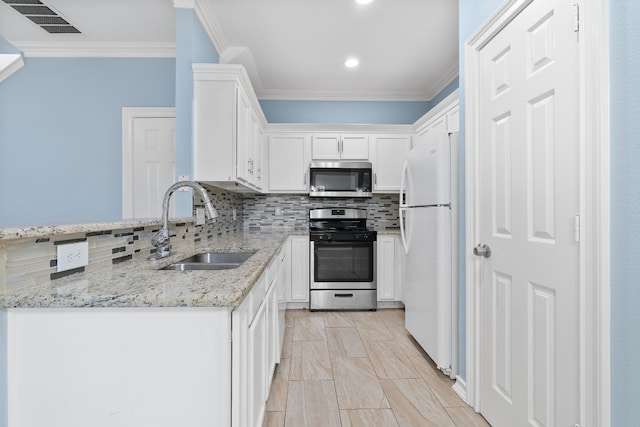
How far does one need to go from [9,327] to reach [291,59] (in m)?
3.09

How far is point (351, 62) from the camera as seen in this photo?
334cm

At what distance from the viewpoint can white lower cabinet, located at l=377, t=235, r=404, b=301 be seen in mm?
3768

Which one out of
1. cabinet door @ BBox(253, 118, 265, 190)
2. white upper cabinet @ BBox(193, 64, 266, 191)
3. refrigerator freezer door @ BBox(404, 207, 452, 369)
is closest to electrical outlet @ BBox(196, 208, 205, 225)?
white upper cabinet @ BBox(193, 64, 266, 191)

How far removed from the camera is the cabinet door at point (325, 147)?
3949mm

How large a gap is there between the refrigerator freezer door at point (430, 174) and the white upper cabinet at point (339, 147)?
1.21 m

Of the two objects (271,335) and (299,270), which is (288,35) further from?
(271,335)

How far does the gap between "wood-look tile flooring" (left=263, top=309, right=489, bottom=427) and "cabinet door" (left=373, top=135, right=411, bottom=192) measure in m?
1.72

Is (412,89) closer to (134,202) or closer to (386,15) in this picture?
(386,15)

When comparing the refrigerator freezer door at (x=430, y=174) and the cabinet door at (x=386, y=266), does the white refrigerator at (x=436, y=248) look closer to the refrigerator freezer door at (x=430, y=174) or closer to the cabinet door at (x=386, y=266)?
the refrigerator freezer door at (x=430, y=174)

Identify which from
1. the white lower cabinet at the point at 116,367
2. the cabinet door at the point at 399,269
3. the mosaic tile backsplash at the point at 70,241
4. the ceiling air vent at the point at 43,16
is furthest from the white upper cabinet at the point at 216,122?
the cabinet door at the point at 399,269

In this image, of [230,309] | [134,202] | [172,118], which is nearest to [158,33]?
[172,118]

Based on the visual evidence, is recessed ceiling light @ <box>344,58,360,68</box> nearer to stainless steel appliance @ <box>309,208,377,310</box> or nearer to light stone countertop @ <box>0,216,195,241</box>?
stainless steel appliance @ <box>309,208,377,310</box>

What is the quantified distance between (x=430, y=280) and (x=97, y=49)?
3543mm

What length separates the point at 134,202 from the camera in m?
3.10
